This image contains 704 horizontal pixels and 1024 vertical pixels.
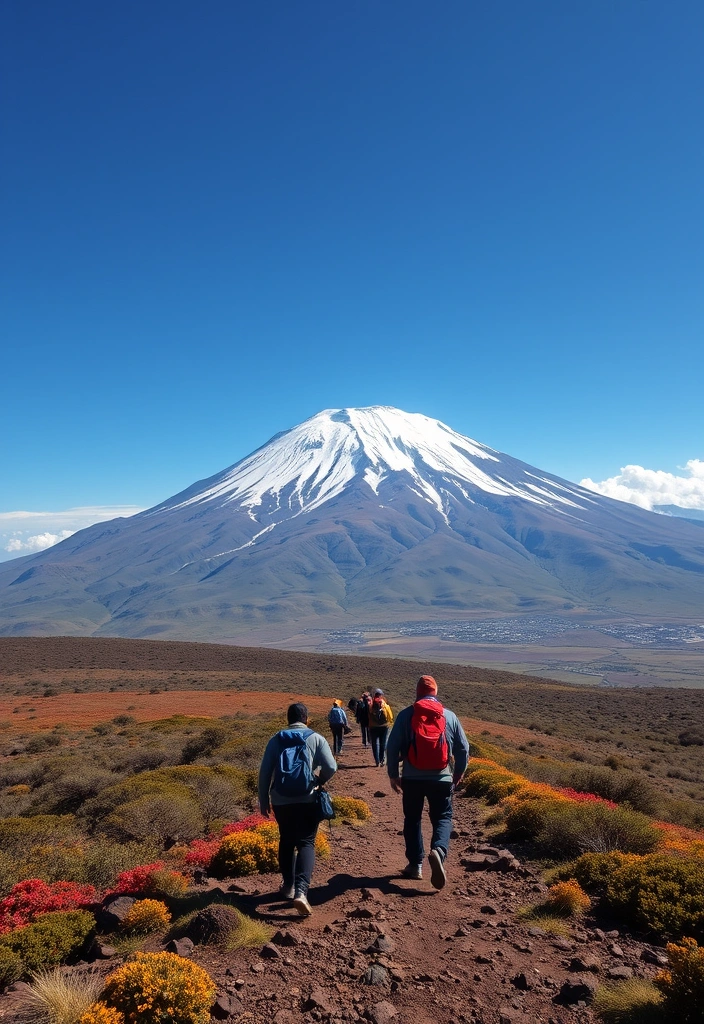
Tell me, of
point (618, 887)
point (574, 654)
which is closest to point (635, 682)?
point (574, 654)

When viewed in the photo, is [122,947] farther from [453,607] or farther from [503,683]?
[453,607]

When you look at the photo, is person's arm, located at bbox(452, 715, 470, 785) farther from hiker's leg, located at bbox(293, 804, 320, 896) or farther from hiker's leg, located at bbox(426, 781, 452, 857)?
hiker's leg, located at bbox(293, 804, 320, 896)

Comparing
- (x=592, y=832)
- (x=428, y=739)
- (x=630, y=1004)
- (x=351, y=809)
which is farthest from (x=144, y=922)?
(x=592, y=832)

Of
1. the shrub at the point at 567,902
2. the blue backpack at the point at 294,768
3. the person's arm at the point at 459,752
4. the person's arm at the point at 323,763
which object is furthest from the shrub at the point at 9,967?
the shrub at the point at 567,902

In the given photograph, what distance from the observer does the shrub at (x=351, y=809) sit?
27.2 ft

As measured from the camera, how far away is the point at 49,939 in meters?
4.26

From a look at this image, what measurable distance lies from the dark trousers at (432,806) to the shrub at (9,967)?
9.79ft

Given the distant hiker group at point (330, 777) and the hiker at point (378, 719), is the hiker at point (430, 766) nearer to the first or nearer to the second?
the distant hiker group at point (330, 777)

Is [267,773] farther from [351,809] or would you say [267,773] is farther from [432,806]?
[351,809]

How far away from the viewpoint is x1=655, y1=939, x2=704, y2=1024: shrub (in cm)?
306

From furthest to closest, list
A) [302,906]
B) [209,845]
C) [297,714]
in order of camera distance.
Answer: [209,845] → [297,714] → [302,906]

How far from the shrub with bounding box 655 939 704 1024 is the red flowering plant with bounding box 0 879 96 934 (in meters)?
4.54

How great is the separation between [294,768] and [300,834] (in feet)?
1.83

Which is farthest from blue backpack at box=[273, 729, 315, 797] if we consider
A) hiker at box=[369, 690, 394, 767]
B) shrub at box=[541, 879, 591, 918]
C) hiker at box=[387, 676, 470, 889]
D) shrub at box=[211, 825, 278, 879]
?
hiker at box=[369, 690, 394, 767]
